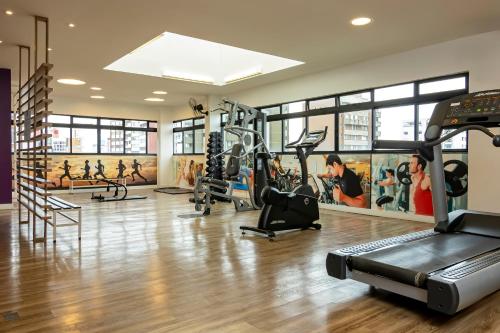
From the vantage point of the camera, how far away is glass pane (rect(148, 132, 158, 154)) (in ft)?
41.9

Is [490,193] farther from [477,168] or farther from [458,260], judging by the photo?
[458,260]

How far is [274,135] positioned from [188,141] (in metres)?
4.14

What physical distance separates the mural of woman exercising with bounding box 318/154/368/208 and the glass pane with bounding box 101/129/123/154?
7.34 m

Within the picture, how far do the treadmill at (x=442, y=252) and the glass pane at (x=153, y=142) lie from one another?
10.5 meters

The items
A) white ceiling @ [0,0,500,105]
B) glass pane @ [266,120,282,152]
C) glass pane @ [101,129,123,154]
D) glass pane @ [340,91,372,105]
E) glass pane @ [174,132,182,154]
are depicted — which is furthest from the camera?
glass pane @ [174,132,182,154]

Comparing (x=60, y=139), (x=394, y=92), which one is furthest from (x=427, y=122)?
(x=60, y=139)

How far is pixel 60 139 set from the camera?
36.4 ft

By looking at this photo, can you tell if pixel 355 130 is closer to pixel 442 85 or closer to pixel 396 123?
pixel 396 123

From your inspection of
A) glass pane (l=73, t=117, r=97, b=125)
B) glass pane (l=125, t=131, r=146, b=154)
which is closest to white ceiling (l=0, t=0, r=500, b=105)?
glass pane (l=73, t=117, r=97, b=125)

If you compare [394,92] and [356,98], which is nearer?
[394,92]

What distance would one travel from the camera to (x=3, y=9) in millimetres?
4324

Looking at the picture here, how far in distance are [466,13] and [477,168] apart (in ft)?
6.98

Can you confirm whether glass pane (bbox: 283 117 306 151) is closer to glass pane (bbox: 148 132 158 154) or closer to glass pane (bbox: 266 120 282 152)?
glass pane (bbox: 266 120 282 152)

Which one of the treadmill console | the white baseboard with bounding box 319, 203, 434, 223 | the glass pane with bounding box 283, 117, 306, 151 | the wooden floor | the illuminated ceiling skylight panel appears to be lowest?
the wooden floor
